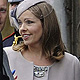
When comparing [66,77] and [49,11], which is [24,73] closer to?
[66,77]

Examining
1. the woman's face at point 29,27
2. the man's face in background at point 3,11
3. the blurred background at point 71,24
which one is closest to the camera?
the woman's face at point 29,27

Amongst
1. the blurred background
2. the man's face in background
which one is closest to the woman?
the man's face in background

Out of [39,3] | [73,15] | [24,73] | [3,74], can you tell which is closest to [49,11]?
[39,3]

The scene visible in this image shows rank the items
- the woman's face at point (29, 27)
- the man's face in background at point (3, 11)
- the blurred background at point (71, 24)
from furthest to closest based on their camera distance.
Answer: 1. the blurred background at point (71, 24)
2. the man's face in background at point (3, 11)
3. the woman's face at point (29, 27)

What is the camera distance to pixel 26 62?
124 inches

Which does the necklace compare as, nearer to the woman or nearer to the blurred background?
the woman

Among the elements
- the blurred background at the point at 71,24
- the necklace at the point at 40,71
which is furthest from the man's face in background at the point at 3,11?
the blurred background at the point at 71,24

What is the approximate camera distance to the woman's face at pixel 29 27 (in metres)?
3.04

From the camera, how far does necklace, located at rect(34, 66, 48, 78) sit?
3082 millimetres

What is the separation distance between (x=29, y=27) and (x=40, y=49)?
0.82 ft

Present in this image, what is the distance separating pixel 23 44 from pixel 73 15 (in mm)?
→ 2070

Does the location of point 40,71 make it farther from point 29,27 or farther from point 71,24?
point 71,24

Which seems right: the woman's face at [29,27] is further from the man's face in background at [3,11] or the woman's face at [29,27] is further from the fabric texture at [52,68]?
the man's face in background at [3,11]

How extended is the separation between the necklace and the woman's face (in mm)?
230
